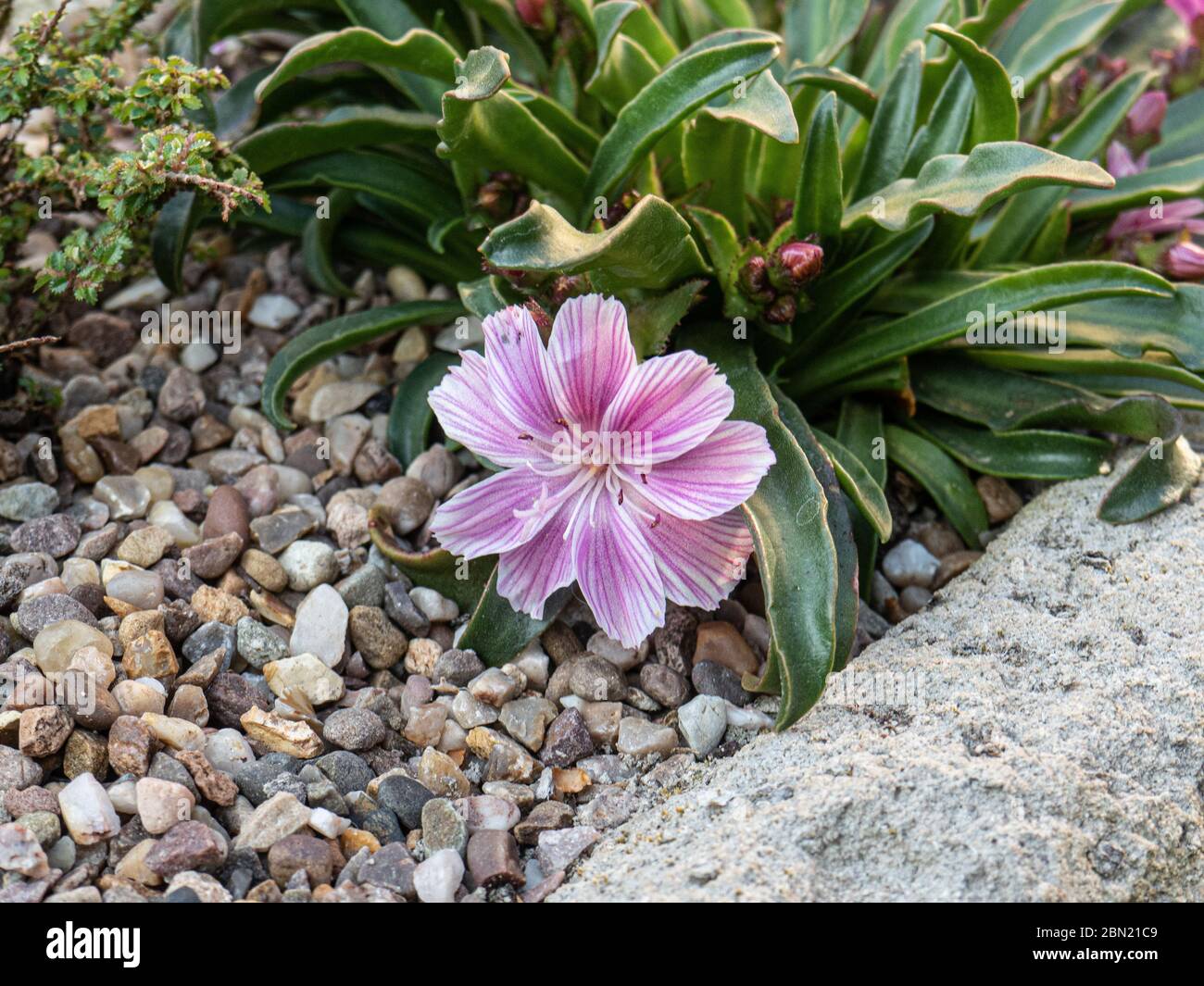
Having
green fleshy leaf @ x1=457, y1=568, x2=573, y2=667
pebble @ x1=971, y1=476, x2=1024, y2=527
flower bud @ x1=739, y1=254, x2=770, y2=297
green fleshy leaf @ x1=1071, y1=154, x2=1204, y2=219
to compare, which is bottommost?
green fleshy leaf @ x1=457, y1=568, x2=573, y2=667

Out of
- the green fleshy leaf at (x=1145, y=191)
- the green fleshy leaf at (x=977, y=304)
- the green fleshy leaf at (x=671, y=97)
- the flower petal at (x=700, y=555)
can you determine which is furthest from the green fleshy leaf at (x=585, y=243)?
the green fleshy leaf at (x=1145, y=191)

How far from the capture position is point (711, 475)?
158cm

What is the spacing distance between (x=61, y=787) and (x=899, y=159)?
63.6 inches

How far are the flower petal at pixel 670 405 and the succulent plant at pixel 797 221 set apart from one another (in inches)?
6.9

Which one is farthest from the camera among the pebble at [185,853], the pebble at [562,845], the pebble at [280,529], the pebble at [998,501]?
the pebble at [998,501]

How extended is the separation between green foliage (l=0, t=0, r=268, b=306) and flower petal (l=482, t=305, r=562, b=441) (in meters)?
0.45

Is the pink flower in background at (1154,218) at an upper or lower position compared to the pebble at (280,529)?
upper

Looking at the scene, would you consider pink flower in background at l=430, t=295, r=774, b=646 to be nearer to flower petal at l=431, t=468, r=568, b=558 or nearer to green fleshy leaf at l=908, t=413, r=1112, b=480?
flower petal at l=431, t=468, r=568, b=558

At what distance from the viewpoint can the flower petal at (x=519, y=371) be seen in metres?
1.59

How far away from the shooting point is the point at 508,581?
5.44ft

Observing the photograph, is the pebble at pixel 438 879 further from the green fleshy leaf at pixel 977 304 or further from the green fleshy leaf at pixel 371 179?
the green fleshy leaf at pixel 371 179

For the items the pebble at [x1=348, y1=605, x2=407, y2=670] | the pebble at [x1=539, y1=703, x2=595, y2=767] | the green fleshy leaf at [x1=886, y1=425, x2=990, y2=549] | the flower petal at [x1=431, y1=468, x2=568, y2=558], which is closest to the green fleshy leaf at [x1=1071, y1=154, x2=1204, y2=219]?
the green fleshy leaf at [x1=886, y1=425, x2=990, y2=549]

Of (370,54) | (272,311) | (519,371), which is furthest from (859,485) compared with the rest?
(272,311)

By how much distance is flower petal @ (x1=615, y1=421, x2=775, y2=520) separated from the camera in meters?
1.55
